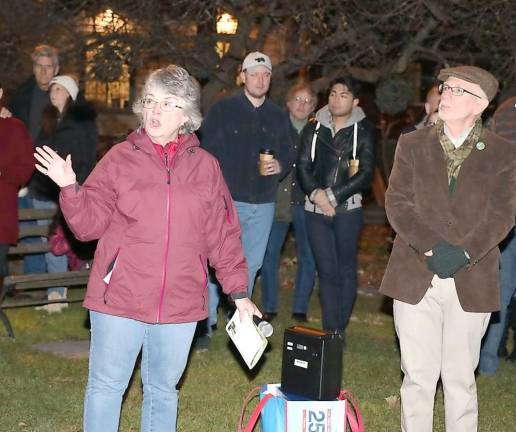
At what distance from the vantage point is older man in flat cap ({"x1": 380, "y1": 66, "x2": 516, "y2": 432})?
18.6ft

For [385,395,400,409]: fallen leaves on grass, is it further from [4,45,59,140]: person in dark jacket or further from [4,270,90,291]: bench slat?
[4,45,59,140]: person in dark jacket

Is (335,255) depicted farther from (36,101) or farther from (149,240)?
(149,240)

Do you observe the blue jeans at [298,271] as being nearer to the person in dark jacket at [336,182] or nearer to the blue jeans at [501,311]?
the person in dark jacket at [336,182]

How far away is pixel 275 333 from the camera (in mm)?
→ 9523

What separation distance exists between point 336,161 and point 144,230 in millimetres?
4102

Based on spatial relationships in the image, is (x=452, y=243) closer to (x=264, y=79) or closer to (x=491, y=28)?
(x=264, y=79)

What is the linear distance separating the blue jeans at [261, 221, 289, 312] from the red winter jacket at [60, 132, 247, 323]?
Result: 5.01 m

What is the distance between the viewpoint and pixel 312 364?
567 cm

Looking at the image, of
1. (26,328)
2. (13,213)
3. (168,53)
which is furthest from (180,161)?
(168,53)

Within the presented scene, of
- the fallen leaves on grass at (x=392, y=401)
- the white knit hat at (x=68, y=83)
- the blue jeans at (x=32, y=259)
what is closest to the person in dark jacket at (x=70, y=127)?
the white knit hat at (x=68, y=83)

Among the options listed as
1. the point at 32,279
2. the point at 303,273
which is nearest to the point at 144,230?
the point at 32,279

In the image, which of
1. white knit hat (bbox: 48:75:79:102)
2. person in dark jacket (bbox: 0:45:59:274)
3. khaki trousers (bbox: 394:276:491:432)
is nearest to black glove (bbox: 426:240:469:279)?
khaki trousers (bbox: 394:276:491:432)

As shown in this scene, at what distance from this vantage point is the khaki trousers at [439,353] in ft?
18.8

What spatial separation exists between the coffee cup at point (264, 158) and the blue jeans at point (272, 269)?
6.02 ft
